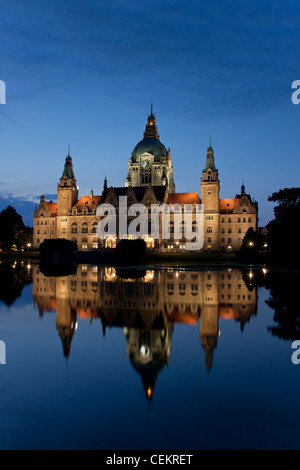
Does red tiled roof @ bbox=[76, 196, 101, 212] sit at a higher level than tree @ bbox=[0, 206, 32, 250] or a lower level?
higher

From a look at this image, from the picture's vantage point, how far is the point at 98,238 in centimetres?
11331

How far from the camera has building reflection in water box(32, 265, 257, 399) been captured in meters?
11.1

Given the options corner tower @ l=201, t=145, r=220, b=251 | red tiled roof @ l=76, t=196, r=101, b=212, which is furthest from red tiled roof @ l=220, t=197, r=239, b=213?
red tiled roof @ l=76, t=196, r=101, b=212

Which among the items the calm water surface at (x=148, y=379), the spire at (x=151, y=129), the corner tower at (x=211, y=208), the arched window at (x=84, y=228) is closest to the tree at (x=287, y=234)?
the calm water surface at (x=148, y=379)

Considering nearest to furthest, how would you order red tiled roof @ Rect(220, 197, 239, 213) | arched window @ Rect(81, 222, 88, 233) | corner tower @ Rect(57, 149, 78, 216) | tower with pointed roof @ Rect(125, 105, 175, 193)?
1. red tiled roof @ Rect(220, 197, 239, 213)
2. arched window @ Rect(81, 222, 88, 233)
3. corner tower @ Rect(57, 149, 78, 216)
4. tower with pointed roof @ Rect(125, 105, 175, 193)

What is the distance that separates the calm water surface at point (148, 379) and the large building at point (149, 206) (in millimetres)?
88980

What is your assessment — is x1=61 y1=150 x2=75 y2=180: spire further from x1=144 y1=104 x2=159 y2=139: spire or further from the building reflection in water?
the building reflection in water

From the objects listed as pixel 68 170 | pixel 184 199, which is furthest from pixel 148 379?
pixel 68 170

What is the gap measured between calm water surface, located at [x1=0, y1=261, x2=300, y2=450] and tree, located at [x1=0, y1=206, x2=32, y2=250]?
91.4m

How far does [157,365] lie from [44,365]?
2951 millimetres

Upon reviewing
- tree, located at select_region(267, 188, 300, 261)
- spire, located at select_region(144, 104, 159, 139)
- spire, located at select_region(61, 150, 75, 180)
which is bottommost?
tree, located at select_region(267, 188, 300, 261)

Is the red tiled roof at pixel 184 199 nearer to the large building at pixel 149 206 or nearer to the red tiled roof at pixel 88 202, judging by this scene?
the large building at pixel 149 206
